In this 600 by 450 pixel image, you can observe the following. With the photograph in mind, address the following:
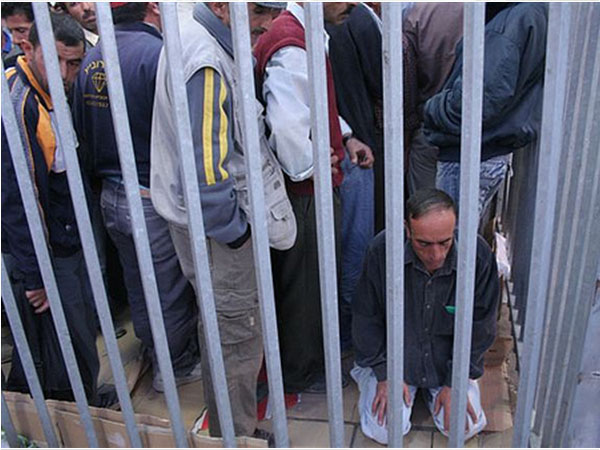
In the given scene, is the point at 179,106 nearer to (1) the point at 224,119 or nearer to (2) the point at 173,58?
(2) the point at 173,58

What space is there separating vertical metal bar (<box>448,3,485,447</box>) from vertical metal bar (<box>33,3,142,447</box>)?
2.53ft

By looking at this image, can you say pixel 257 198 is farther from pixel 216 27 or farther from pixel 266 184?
pixel 216 27

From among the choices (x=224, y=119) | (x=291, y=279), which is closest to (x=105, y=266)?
(x=291, y=279)

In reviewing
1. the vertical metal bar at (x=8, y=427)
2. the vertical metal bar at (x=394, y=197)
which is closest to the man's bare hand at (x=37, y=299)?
the vertical metal bar at (x=8, y=427)

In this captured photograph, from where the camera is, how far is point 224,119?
1829mm

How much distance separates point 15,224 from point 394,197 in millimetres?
1435

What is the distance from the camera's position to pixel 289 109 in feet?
6.78

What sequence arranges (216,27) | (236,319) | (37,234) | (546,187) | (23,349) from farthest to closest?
(236,319)
(216,27)
(23,349)
(37,234)
(546,187)

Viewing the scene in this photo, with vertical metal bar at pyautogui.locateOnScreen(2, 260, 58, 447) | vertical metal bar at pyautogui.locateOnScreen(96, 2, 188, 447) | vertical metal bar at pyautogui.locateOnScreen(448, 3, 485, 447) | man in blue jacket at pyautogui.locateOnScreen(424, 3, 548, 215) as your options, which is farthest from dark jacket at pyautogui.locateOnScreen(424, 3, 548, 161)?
vertical metal bar at pyautogui.locateOnScreen(2, 260, 58, 447)

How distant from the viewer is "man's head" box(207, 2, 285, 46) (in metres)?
1.96

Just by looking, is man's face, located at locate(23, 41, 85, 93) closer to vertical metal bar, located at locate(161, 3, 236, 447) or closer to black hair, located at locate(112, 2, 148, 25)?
black hair, located at locate(112, 2, 148, 25)

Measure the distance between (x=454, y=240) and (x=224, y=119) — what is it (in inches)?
40.0

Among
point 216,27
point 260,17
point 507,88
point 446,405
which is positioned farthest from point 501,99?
point 446,405

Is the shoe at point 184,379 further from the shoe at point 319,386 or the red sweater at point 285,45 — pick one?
the red sweater at point 285,45
